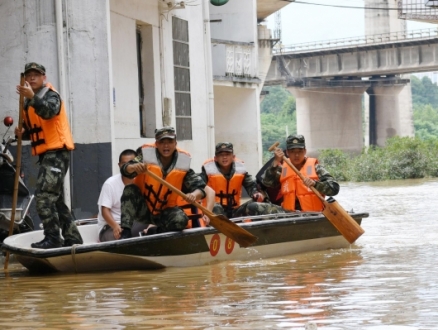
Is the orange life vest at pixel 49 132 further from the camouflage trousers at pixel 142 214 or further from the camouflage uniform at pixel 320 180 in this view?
the camouflage uniform at pixel 320 180

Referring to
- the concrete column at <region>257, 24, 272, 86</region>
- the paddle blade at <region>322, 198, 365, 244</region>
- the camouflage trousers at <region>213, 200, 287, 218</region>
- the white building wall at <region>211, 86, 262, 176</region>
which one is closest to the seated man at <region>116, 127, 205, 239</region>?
the camouflage trousers at <region>213, 200, 287, 218</region>

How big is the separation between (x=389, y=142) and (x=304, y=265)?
115 ft

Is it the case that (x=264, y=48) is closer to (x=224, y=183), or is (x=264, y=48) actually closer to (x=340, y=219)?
(x=224, y=183)

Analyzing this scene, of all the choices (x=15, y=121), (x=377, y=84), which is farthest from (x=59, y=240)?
(x=377, y=84)

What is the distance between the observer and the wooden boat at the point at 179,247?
9328 mm

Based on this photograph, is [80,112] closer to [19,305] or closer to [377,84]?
[19,305]

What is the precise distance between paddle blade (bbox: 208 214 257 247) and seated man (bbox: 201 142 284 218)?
4.77 feet

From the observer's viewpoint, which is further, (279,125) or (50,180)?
(279,125)

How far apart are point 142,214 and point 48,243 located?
949 millimetres

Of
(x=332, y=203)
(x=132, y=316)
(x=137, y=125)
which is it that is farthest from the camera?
(x=137, y=125)

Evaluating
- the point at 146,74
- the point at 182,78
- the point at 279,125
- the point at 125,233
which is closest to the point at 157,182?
the point at 125,233

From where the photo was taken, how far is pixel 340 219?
38.1 ft

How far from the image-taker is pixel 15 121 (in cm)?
1248

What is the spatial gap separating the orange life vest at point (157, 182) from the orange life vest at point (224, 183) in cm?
177
